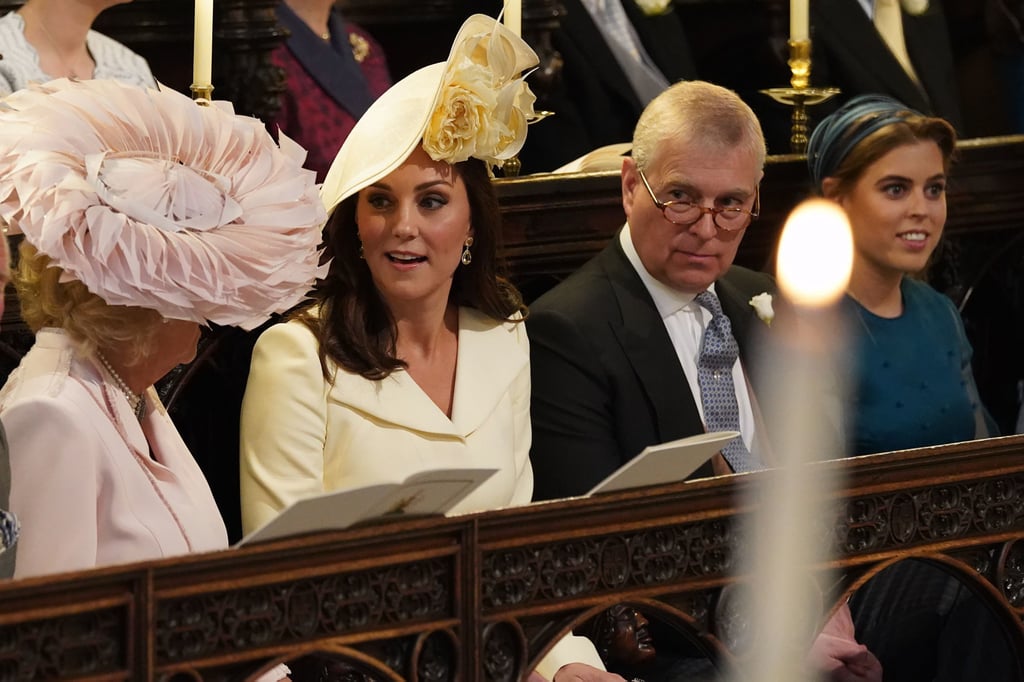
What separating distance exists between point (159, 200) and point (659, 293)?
1.16m

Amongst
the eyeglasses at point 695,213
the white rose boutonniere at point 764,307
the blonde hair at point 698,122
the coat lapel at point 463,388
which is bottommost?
the coat lapel at point 463,388

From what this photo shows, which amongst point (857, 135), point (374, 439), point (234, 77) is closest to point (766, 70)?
point (857, 135)

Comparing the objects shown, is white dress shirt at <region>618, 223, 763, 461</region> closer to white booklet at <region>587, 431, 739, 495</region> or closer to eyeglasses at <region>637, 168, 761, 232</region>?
eyeglasses at <region>637, 168, 761, 232</region>

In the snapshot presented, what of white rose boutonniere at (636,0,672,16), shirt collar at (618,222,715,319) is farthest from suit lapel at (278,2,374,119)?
white rose boutonniere at (636,0,672,16)

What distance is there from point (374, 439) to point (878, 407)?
1.20 m

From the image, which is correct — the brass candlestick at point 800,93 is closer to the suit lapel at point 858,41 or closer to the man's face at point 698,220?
the suit lapel at point 858,41

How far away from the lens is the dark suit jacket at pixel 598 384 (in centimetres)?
307

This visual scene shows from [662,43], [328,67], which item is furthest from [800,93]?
[328,67]

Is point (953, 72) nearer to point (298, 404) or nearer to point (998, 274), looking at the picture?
point (998, 274)

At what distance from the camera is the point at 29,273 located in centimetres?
233

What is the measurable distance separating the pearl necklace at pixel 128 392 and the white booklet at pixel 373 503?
562 millimetres

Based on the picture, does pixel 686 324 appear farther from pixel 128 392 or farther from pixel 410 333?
pixel 128 392

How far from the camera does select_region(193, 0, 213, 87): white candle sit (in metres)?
3.16

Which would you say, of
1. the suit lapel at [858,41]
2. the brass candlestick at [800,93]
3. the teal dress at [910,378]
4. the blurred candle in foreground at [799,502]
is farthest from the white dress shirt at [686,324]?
the suit lapel at [858,41]
